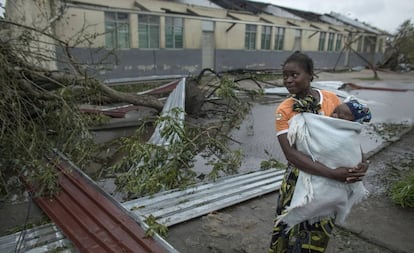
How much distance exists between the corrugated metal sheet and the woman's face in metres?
1.55

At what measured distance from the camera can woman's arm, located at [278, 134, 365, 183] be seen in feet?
4.82

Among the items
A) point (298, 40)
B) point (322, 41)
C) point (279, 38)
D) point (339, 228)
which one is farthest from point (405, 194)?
point (322, 41)

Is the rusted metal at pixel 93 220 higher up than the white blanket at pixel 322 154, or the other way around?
the white blanket at pixel 322 154

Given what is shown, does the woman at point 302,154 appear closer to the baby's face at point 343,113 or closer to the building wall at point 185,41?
the baby's face at point 343,113

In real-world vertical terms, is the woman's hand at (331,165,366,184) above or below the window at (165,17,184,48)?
below

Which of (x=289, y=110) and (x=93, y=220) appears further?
(x=93, y=220)

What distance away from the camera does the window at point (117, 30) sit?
518 inches

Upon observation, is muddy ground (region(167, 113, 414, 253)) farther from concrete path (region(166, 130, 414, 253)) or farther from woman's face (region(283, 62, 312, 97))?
woman's face (region(283, 62, 312, 97))

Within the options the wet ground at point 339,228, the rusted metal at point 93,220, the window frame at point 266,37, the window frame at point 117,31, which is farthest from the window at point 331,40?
the rusted metal at point 93,220

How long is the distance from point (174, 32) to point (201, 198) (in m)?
13.8

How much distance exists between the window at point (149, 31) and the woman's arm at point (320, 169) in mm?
13817

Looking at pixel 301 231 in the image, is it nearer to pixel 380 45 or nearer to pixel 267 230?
pixel 267 230

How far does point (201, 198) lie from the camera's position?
118 inches

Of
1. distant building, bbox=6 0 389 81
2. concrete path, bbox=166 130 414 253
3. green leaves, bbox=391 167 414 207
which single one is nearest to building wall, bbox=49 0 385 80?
distant building, bbox=6 0 389 81
